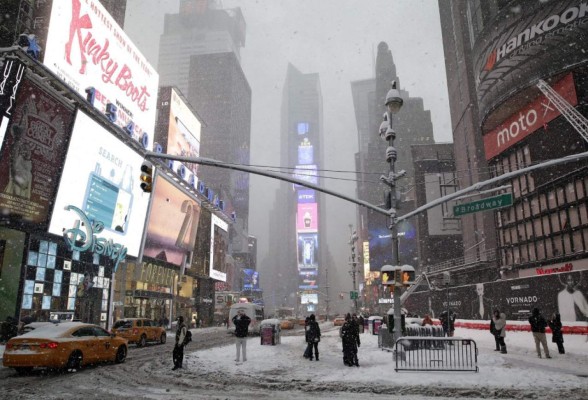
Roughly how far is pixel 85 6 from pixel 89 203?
15401 millimetres

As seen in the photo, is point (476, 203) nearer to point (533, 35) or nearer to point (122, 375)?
point (122, 375)

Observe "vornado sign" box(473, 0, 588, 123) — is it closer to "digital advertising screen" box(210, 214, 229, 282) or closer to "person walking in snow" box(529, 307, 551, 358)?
"person walking in snow" box(529, 307, 551, 358)

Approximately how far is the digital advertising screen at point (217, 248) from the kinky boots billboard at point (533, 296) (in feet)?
119

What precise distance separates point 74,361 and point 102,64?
30.7m

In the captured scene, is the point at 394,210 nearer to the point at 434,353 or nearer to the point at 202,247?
the point at 434,353

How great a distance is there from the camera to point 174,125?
59.4 meters

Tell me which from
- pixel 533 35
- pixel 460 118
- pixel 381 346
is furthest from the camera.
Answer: pixel 460 118

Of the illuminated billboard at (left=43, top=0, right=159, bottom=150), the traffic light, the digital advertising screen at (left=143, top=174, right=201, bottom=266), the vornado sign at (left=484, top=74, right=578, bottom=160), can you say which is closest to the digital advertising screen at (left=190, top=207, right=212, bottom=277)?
the digital advertising screen at (left=143, top=174, right=201, bottom=266)

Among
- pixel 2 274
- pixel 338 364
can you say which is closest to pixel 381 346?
pixel 338 364

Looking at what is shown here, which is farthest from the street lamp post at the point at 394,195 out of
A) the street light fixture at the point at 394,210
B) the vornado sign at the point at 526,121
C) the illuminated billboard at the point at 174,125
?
the illuminated billboard at the point at 174,125

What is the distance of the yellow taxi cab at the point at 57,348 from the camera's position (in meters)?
11.8

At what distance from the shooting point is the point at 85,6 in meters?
33.9

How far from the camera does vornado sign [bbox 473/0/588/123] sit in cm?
3353

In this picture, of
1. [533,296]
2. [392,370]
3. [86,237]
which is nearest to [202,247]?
[86,237]
